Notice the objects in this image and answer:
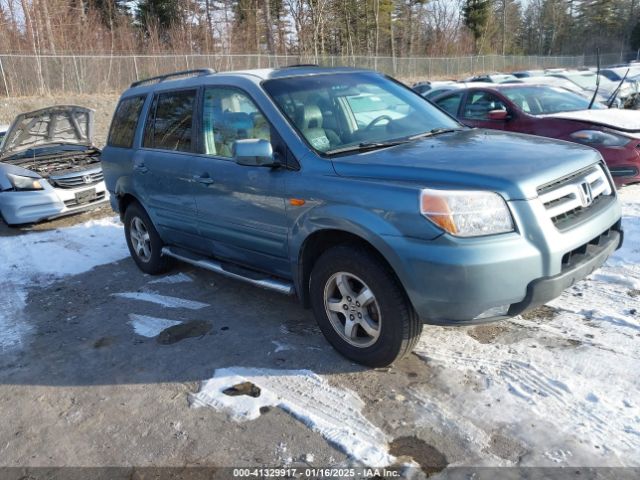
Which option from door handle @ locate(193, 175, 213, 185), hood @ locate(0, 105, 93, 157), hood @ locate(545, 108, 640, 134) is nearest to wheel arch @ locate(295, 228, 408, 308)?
door handle @ locate(193, 175, 213, 185)

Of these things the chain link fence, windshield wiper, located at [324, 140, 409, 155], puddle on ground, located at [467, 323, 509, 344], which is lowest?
puddle on ground, located at [467, 323, 509, 344]

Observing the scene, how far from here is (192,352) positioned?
3.93 m

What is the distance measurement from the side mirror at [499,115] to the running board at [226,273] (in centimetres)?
487

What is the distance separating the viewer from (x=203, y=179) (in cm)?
434

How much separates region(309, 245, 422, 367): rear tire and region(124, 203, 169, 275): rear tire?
239cm

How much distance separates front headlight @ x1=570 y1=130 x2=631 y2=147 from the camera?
663 centimetres

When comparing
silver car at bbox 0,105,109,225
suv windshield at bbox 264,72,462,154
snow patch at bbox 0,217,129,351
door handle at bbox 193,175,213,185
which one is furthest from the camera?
silver car at bbox 0,105,109,225

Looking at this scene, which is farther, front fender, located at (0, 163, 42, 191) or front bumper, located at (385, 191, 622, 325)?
front fender, located at (0, 163, 42, 191)

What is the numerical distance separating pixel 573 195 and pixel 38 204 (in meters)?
7.31

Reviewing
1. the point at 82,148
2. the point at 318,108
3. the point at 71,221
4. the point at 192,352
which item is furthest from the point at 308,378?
the point at 82,148

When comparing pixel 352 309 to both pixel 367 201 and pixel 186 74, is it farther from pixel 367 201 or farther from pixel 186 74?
pixel 186 74

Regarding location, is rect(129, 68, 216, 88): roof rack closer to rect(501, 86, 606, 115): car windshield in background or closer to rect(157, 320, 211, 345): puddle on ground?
rect(157, 320, 211, 345): puddle on ground

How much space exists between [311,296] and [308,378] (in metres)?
0.54

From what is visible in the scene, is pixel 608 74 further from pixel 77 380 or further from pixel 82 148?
pixel 77 380
